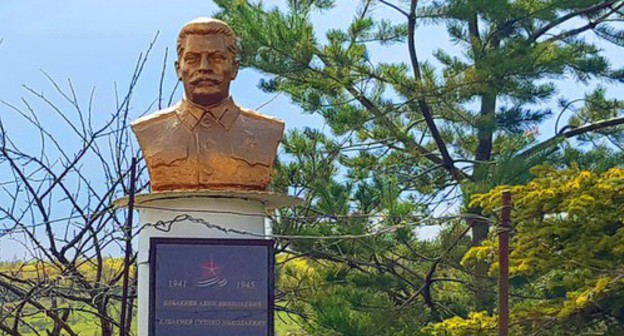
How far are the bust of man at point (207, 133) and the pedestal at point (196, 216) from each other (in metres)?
0.07

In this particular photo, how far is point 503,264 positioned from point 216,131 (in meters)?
1.09

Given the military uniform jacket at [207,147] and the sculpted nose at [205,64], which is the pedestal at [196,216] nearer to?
the military uniform jacket at [207,147]

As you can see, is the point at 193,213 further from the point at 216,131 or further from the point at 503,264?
the point at 503,264

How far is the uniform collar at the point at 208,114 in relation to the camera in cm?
380

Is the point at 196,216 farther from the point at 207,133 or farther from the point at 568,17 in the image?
the point at 568,17

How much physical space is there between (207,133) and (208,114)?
2.9 inches

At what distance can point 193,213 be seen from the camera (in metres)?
3.68

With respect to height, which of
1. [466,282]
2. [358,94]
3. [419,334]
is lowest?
[419,334]

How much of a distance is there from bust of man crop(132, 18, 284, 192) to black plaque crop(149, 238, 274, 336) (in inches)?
11.5

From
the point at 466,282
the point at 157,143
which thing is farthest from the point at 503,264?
the point at 466,282

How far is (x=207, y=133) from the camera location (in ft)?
12.4

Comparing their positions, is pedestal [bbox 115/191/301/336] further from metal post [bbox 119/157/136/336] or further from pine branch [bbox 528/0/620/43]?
pine branch [bbox 528/0/620/43]

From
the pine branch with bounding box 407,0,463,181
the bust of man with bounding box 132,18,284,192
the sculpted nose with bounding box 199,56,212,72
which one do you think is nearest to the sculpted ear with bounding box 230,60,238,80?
the bust of man with bounding box 132,18,284,192

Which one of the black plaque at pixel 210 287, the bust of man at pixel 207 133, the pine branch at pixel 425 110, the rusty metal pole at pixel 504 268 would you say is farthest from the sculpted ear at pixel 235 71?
the pine branch at pixel 425 110
